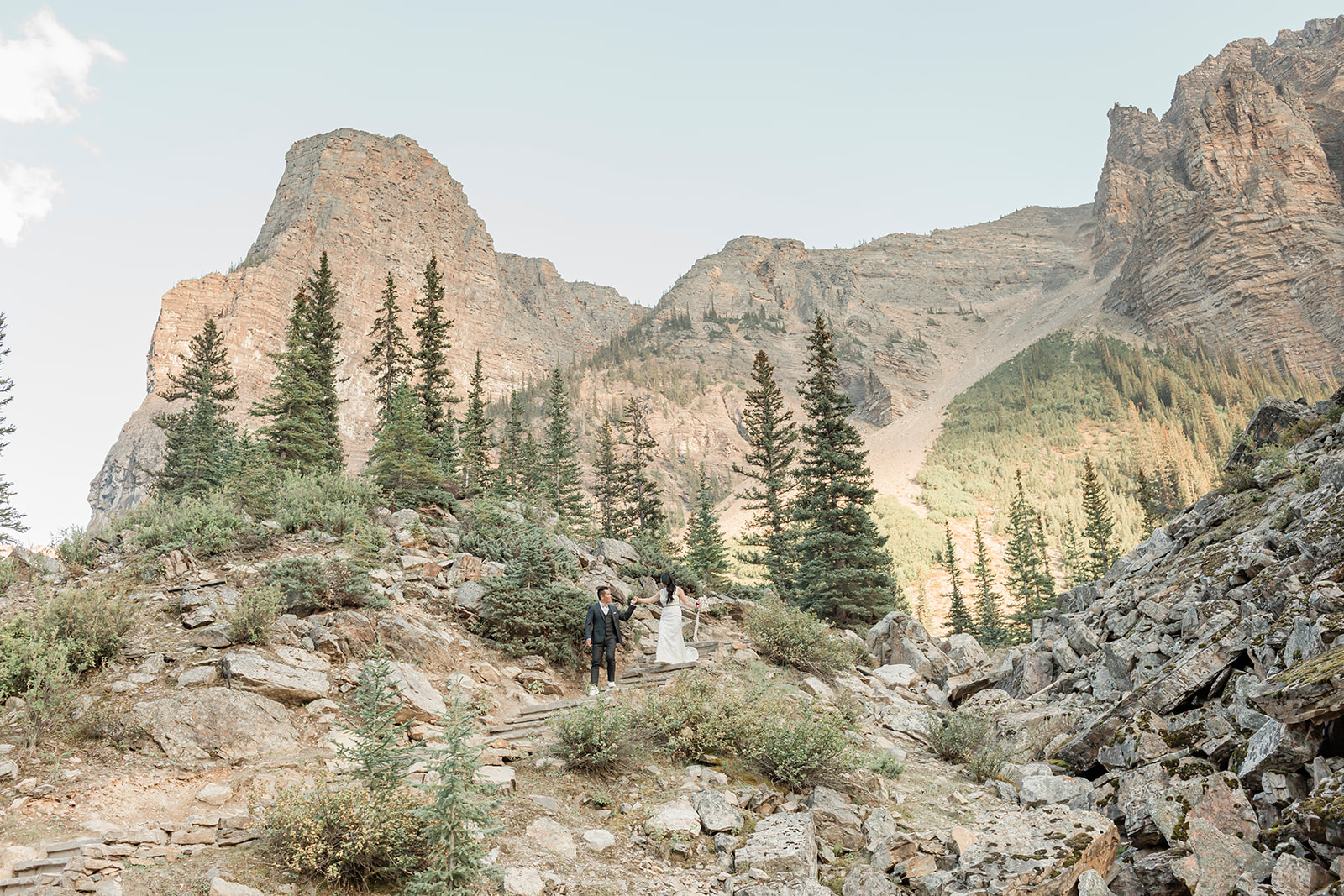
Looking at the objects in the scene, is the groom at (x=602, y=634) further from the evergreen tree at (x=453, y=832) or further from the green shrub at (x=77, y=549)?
the green shrub at (x=77, y=549)

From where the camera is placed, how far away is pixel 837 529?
27406 millimetres

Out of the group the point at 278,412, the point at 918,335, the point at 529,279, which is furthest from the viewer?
the point at 529,279

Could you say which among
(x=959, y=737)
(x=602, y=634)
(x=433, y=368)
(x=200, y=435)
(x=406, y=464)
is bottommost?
(x=959, y=737)

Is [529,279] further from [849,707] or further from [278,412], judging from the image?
[849,707]

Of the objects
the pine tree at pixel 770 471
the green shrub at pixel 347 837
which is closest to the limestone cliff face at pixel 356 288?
the pine tree at pixel 770 471

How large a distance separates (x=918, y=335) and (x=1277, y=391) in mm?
77129

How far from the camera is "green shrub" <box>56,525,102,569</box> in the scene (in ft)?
40.2

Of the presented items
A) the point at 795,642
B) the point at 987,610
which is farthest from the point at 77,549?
the point at 987,610

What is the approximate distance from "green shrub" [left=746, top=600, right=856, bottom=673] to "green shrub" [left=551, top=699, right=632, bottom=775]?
22.8ft

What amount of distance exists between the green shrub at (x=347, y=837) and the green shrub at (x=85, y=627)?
4.72 metres

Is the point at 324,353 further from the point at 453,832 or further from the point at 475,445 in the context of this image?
the point at 453,832

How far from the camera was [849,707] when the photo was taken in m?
11.5

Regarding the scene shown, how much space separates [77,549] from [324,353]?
20840 mm

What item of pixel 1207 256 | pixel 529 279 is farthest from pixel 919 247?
pixel 529 279
